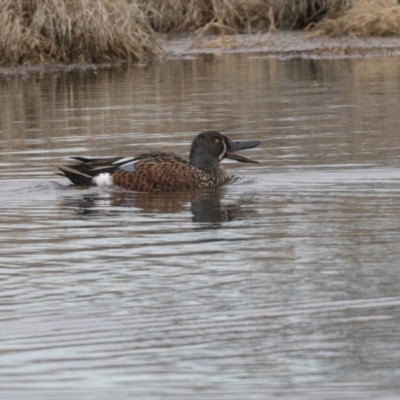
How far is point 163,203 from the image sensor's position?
9516mm

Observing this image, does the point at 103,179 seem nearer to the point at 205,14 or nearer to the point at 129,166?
the point at 129,166

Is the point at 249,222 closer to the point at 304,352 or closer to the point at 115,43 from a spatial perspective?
the point at 304,352

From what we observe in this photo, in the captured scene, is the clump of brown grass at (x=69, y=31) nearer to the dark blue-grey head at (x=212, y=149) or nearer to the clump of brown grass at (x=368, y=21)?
the clump of brown grass at (x=368, y=21)

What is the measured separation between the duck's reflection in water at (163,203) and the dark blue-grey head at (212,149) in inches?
14.0

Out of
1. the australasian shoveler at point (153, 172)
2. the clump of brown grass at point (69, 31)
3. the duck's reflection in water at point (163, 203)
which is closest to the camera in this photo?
the duck's reflection in water at point (163, 203)

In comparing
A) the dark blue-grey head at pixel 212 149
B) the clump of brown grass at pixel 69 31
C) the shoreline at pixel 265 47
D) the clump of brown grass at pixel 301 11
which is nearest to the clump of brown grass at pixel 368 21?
the shoreline at pixel 265 47

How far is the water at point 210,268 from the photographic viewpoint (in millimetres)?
5160

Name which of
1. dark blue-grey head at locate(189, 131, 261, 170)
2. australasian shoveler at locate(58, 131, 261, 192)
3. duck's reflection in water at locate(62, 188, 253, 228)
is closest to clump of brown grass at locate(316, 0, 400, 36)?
dark blue-grey head at locate(189, 131, 261, 170)

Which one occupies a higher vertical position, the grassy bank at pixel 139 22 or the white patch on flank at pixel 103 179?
the grassy bank at pixel 139 22

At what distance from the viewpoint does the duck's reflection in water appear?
8915 millimetres

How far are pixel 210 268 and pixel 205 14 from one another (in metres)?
19.6

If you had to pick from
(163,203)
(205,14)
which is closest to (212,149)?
(163,203)

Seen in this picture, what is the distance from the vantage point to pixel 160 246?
7.66 metres

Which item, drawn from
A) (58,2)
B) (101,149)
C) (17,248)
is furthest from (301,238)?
(58,2)
